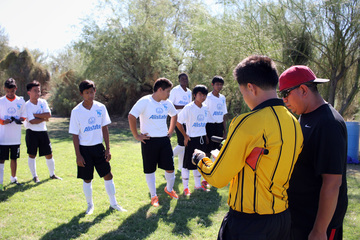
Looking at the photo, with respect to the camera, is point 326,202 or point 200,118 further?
point 200,118

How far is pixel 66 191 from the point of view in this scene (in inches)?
226

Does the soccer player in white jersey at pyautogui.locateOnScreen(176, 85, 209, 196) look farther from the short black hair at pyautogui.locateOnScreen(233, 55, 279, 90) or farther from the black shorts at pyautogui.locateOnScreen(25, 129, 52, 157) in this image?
the short black hair at pyautogui.locateOnScreen(233, 55, 279, 90)

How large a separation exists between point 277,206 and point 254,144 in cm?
47

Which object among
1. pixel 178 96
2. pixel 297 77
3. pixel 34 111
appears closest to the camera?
pixel 297 77

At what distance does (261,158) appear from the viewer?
175 centimetres

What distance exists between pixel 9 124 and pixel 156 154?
355 centimetres

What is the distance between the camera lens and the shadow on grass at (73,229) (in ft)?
12.8

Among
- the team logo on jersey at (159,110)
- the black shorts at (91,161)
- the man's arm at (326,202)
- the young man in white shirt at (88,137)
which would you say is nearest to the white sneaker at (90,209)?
the young man in white shirt at (88,137)

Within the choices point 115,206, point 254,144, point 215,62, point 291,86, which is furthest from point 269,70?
point 215,62

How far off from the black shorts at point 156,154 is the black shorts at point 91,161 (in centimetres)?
71

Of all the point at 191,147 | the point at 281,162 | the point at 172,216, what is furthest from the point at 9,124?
the point at 281,162

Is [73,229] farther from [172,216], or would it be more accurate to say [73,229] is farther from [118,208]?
[172,216]

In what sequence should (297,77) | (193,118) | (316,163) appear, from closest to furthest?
(316,163), (297,77), (193,118)

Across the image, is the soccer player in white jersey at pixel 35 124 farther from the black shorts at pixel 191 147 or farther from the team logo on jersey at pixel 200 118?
the team logo on jersey at pixel 200 118
